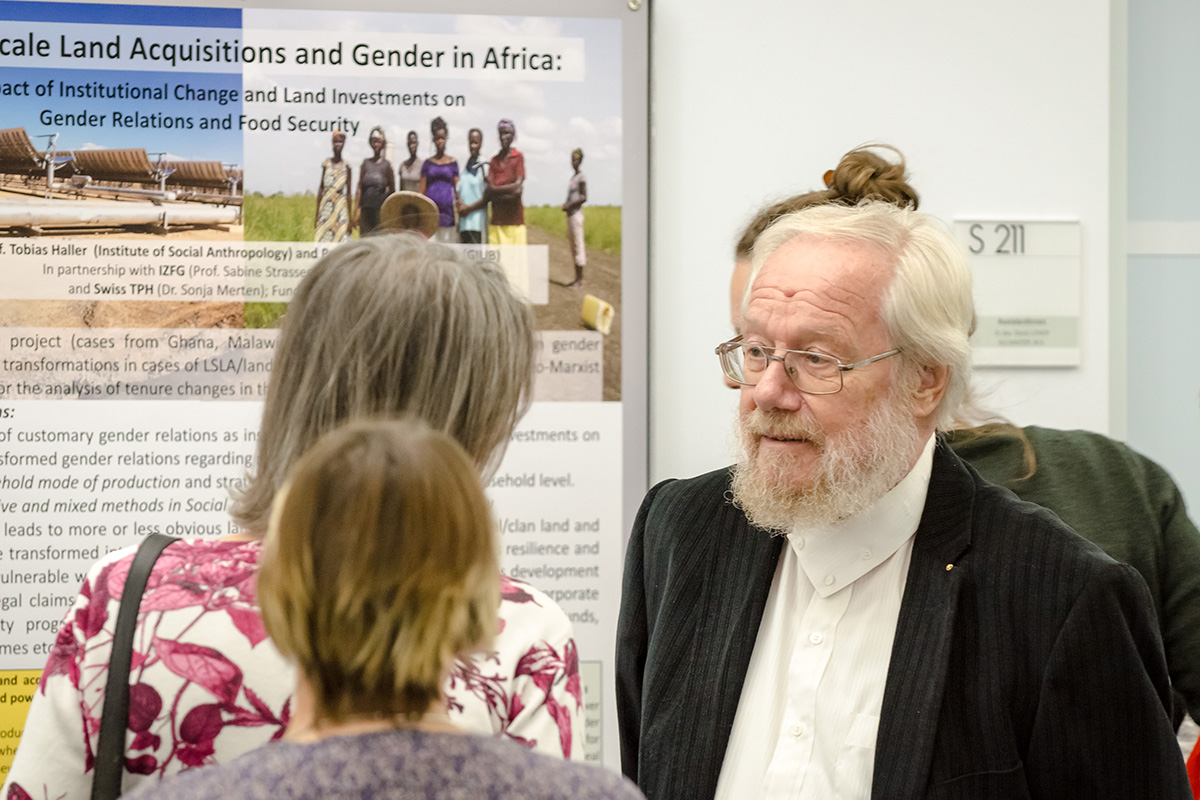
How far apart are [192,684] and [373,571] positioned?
342mm

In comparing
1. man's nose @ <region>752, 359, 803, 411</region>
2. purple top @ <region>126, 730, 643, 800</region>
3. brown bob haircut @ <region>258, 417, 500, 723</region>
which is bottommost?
purple top @ <region>126, 730, 643, 800</region>

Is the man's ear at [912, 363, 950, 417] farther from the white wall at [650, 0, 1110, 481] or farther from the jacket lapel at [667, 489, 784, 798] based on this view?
the white wall at [650, 0, 1110, 481]

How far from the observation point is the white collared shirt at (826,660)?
1.45 meters

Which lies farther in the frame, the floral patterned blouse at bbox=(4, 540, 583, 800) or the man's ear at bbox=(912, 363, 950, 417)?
the man's ear at bbox=(912, 363, 950, 417)

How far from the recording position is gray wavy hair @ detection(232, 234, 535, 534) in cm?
107

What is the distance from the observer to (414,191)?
2.44 meters

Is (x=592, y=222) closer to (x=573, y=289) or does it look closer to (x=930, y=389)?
(x=573, y=289)

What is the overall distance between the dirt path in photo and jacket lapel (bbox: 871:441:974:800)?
101 cm

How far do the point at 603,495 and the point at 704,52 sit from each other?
1.07 m

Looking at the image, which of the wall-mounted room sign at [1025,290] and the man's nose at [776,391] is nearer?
the man's nose at [776,391]

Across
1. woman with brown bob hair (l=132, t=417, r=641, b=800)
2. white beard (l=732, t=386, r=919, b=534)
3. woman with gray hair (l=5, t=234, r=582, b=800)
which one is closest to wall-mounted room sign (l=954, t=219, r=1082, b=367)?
white beard (l=732, t=386, r=919, b=534)

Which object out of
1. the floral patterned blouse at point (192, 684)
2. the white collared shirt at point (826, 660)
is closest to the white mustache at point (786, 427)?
the white collared shirt at point (826, 660)

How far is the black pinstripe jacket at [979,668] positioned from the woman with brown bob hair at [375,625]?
803 mm

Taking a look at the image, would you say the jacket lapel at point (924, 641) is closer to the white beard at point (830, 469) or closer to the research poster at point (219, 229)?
the white beard at point (830, 469)
